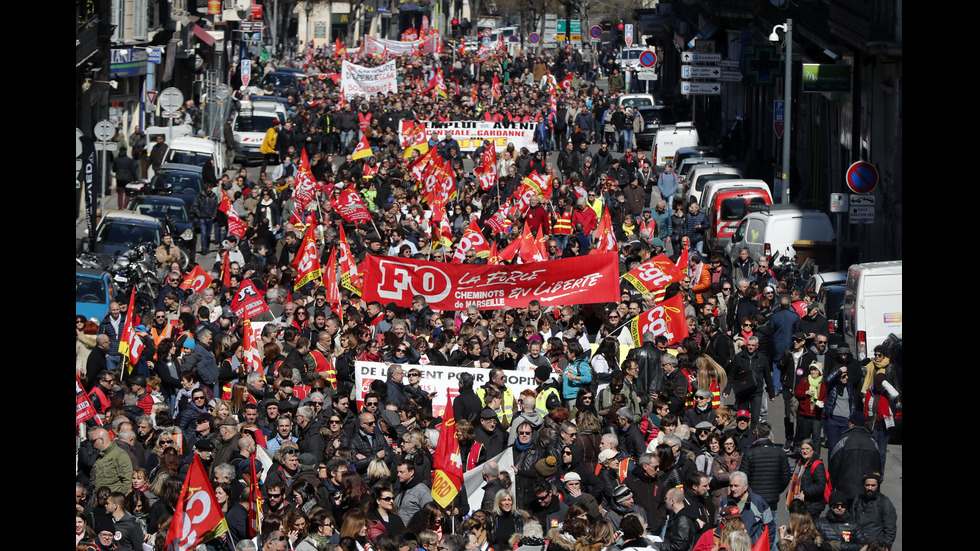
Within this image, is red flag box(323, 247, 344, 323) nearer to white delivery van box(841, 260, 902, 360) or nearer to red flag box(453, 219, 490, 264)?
red flag box(453, 219, 490, 264)

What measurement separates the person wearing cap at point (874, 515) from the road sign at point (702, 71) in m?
28.1

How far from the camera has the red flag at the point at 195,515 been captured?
433 inches

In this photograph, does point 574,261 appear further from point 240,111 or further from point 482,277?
point 240,111

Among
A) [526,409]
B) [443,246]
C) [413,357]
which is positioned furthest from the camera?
[443,246]

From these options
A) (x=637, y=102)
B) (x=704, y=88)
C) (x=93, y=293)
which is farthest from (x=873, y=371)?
(x=637, y=102)

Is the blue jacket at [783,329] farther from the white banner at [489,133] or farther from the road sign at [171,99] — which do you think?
the white banner at [489,133]

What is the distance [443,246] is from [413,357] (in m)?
9.17

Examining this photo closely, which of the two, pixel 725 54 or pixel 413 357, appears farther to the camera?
pixel 725 54

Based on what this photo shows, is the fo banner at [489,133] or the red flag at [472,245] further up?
the fo banner at [489,133]

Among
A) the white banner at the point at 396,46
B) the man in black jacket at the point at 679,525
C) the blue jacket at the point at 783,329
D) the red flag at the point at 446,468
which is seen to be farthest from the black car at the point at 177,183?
the white banner at the point at 396,46

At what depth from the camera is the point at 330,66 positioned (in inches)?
2997

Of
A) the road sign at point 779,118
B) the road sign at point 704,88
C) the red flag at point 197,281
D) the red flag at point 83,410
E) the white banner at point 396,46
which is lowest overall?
the red flag at point 83,410
